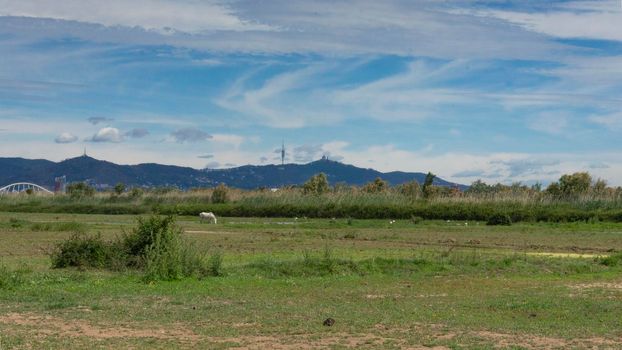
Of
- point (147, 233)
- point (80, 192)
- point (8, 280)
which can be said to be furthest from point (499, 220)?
point (80, 192)

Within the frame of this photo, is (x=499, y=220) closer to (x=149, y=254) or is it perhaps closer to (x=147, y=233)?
(x=147, y=233)

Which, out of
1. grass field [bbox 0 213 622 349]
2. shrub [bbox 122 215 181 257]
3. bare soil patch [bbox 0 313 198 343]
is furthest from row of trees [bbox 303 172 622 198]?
bare soil patch [bbox 0 313 198 343]

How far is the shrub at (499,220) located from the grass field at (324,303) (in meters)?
18.5

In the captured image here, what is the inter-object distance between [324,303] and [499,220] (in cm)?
3509

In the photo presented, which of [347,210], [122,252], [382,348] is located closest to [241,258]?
[122,252]

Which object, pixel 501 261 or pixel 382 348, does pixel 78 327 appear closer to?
pixel 382 348

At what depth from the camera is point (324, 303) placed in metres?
17.8

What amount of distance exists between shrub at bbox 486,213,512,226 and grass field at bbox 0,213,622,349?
18.5 metres

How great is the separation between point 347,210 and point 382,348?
46829 mm

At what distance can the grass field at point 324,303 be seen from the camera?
1326 cm

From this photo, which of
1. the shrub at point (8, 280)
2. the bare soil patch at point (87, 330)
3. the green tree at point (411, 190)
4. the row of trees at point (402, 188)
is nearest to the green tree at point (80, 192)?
the row of trees at point (402, 188)

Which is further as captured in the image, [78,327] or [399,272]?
[399,272]

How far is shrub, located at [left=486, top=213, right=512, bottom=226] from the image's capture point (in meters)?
50.4

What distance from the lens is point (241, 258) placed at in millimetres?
27797
